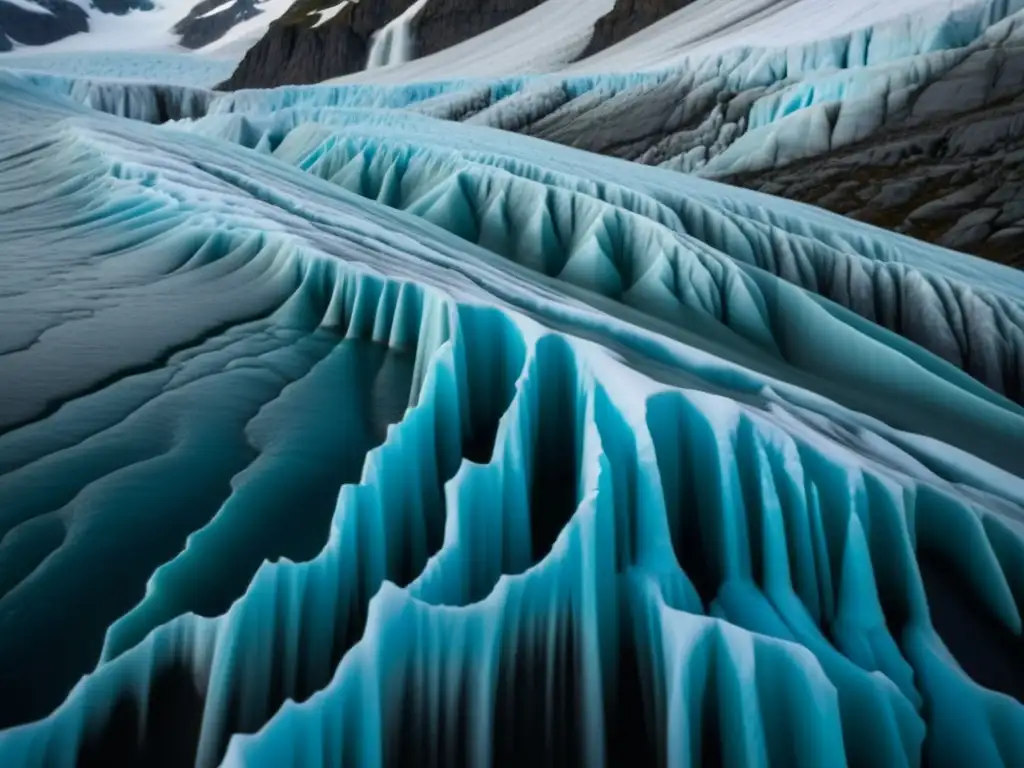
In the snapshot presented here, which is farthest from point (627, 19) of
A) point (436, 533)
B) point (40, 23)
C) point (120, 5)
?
point (120, 5)

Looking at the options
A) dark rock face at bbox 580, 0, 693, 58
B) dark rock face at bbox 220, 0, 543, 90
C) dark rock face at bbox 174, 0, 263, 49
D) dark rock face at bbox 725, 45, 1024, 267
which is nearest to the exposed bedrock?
dark rock face at bbox 725, 45, 1024, 267

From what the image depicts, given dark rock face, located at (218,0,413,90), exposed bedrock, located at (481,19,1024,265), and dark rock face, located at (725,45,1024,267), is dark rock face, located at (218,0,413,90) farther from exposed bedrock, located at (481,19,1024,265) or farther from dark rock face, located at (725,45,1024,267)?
dark rock face, located at (725,45,1024,267)

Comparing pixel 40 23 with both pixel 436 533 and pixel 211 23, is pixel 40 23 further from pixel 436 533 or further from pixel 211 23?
pixel 436 533

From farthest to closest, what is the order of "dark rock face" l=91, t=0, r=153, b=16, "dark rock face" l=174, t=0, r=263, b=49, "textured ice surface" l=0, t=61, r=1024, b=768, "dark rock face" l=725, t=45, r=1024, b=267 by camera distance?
"dark rock face" l=91, t=0, r=153, b=16 < "dark rock face" l=174, t=0, r=263, b=49 < "dark rock face" l=725, t=45, r=1024, b=267 < "textured ice surface" l=0, t=61, r=1024, b=768

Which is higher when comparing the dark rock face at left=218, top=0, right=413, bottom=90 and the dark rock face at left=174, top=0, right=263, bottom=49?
the dark rock face at left=174, top=0, right=263, bottom=49

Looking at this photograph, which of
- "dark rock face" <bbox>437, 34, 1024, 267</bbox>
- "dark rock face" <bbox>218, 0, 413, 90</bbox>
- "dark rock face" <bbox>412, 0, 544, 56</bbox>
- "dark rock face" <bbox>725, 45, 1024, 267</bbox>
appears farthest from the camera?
"dark rock face" <bbox>218, 0, 413, 90</bbox>

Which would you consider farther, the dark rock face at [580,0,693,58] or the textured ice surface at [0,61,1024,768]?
the dark rock face at [580,0,693,58]

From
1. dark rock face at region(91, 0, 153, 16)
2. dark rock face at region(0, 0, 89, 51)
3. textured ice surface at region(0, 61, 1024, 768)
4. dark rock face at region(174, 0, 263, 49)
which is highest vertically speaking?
dark rock face at region(91, 0, 153, 16)

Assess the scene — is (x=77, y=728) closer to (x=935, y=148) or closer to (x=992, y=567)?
(x=992, y=567)
